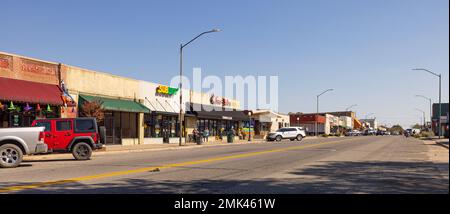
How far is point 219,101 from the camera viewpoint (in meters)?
57.9

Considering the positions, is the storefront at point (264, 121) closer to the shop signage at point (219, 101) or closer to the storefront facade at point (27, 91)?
the shop signage at point (219, 101)

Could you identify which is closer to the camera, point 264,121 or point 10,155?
point 10,155

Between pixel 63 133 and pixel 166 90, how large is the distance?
947 inches

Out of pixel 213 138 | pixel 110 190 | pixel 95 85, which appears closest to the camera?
pixel 110 190

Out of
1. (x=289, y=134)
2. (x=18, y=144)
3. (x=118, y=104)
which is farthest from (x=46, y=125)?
(x=289, y=134)

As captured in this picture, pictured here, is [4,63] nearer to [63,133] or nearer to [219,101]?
[63,133]

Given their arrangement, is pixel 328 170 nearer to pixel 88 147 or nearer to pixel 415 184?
pixel 415 184

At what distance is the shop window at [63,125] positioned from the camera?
65.9ft

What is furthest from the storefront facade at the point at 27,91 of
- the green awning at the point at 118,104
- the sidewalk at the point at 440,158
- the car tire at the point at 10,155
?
the sidewalk at the point at 440,158

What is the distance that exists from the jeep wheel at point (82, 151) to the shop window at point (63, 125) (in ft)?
2.71

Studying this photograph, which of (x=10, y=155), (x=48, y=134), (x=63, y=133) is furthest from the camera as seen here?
(x=63, y=133)

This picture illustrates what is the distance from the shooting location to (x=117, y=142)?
3666 centimetres
